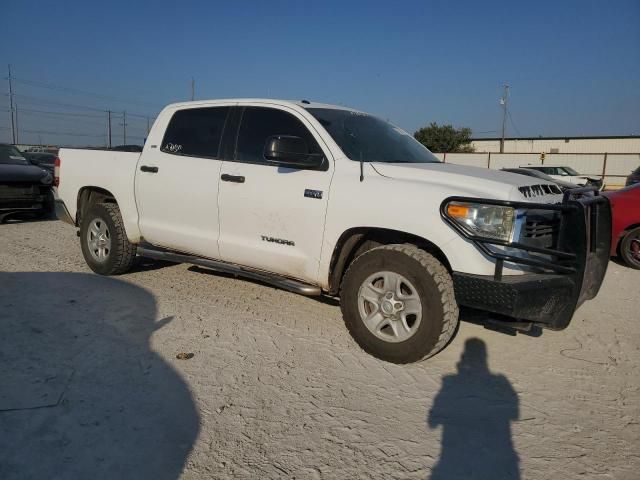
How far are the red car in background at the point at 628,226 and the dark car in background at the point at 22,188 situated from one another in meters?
10.1

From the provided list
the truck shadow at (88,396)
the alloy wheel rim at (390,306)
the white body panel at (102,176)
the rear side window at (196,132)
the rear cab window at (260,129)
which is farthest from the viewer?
the white body panel at (102,176)

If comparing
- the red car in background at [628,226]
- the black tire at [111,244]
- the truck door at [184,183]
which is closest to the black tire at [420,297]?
the truck door at [184,183]

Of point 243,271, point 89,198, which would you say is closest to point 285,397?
point 243,271

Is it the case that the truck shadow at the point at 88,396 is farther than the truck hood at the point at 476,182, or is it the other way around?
the truck hood at the point at 476,182

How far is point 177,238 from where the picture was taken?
4.86 metres

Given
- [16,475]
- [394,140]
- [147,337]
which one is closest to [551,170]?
[394,140]

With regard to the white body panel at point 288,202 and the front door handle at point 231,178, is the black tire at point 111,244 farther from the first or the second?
the front door handle at point 231,178

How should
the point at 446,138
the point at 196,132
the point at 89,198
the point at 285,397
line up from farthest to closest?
the point at 446,138
the point at 89,198
the point at 196,132
the point at 285,397

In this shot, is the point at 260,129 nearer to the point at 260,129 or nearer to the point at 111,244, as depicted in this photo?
the point at 260,129

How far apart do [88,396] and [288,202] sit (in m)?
2.00

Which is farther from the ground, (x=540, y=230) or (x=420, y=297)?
(x=540, y=230)

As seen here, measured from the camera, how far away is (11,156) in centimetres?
1014

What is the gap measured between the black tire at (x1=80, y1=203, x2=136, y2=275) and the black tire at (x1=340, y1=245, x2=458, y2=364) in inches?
116

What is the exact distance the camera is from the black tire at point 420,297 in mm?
3320
